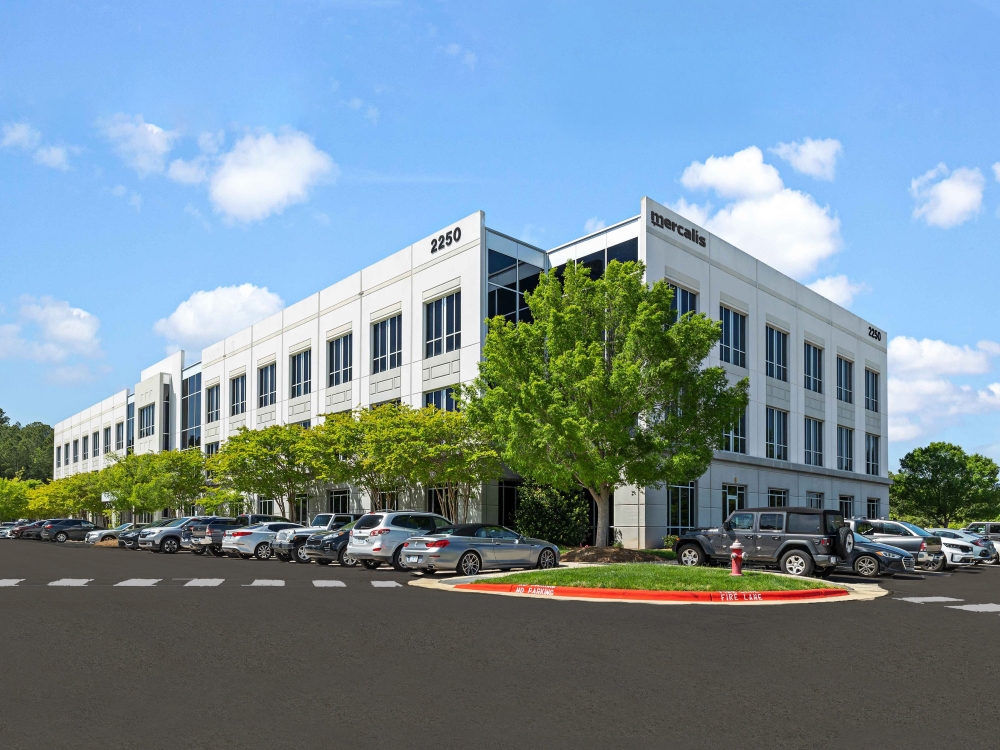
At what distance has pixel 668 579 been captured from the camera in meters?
19.8

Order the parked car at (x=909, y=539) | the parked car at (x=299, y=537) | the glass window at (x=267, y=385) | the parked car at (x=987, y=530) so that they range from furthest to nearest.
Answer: the glass window at (x=267, y=385) < the parked car at (x=987, y=530) < the parked car at (x=299, y=537) < the parked car at (x=909, y=539)

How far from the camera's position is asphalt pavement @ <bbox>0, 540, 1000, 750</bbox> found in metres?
7.07

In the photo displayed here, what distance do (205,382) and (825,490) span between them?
147 feet

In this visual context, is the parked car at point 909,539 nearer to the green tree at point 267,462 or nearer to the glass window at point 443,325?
the glass window at point 443,325

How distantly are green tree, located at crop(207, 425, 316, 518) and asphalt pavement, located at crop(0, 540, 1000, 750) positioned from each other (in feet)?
103

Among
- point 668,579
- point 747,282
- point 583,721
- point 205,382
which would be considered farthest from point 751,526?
point 205,382

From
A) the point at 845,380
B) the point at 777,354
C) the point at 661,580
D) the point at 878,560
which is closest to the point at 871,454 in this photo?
the point at 845,380

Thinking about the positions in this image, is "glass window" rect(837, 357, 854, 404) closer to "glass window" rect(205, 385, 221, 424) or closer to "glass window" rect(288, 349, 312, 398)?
"glass window" rect(288, 349, 312, 398)

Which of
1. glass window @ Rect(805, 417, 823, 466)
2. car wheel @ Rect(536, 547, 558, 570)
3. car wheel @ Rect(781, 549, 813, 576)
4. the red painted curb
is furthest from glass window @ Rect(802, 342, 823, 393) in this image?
the red painted curb

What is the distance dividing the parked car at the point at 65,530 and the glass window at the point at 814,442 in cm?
4550

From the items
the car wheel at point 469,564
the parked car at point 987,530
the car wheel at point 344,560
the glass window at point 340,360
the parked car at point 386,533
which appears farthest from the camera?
the glass window at point 340,360

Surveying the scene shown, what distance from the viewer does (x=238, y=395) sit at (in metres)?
66.4

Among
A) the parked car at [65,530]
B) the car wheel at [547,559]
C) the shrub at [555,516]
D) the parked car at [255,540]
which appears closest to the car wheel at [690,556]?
the car wheel at [547,559]

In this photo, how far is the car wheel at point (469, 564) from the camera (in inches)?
943
